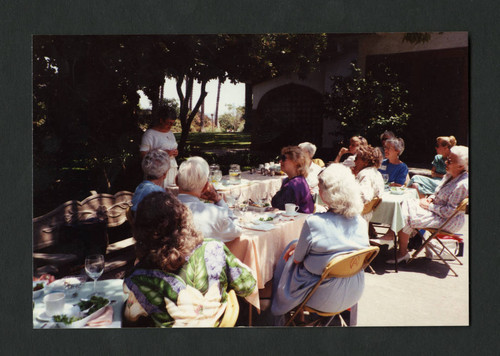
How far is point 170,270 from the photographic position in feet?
6.85

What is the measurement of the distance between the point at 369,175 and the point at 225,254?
109 inches

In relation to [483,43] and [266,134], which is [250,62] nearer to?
[483,43]

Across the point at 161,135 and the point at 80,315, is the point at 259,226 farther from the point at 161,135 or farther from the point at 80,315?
the point at 161,135

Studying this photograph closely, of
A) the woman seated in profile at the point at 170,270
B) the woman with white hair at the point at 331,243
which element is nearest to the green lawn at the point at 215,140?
the woman with white hair at the point at 331,243

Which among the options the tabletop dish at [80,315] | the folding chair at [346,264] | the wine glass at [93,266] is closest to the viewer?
the tabletop dish at [80,315]

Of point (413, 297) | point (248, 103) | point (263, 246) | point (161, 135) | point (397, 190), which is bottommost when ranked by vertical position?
point (413, 297)

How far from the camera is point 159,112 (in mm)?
4996

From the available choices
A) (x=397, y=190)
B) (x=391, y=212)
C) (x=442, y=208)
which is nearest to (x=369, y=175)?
(x=391, y=212)

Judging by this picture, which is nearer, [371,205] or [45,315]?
[45,315]

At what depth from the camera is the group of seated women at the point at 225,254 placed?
2.05 metres

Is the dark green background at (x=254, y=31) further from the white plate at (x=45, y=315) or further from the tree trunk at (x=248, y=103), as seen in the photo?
the tree trunk at (x=248, y=103)

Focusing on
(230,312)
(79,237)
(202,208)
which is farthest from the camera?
(79,237)

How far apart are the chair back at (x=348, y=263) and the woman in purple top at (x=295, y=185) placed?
1358 mm

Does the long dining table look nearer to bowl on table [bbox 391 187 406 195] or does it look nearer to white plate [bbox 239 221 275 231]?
white plate [bbox 239 221 275 231]
